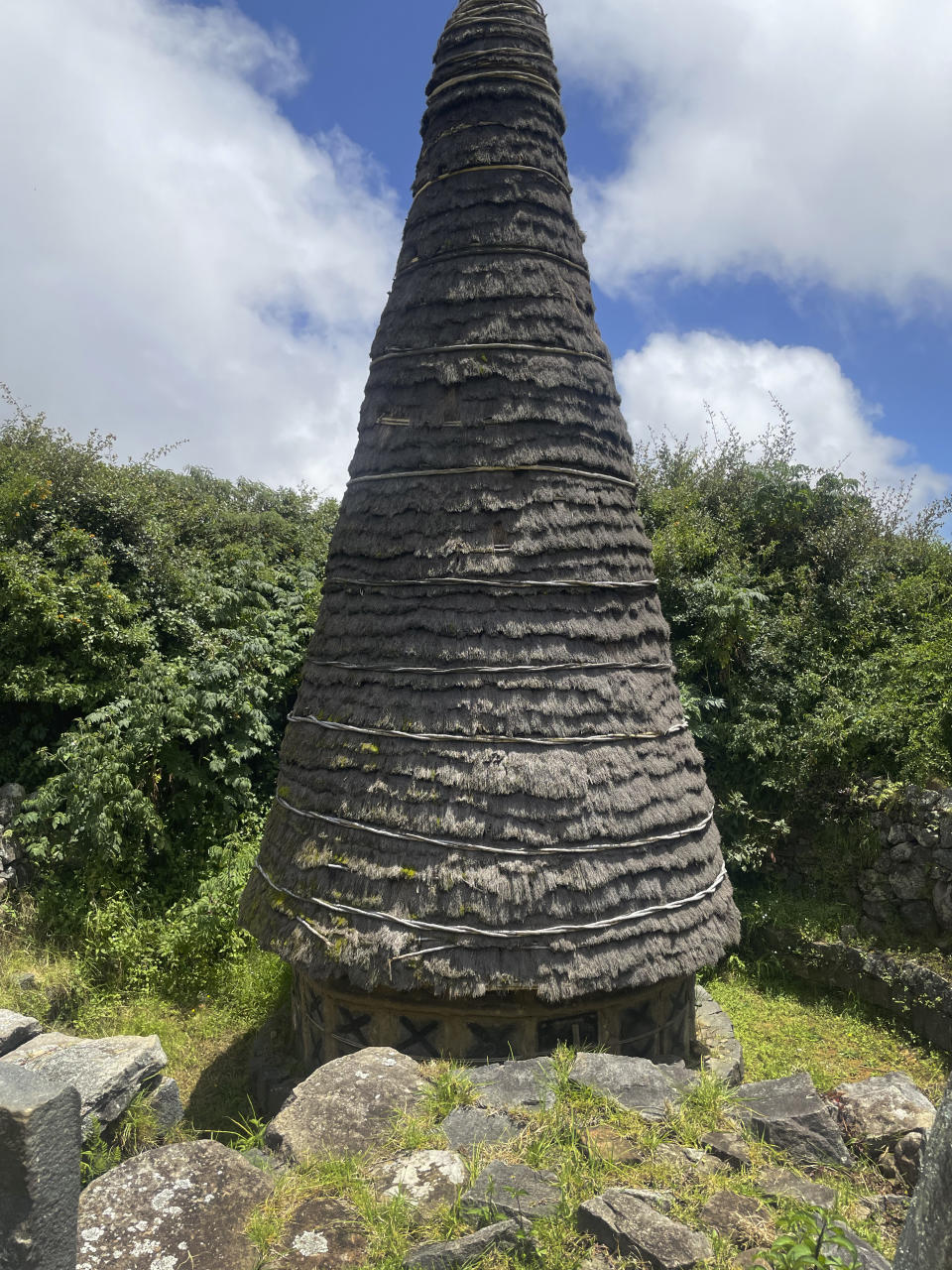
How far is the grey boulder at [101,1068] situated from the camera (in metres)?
4.88

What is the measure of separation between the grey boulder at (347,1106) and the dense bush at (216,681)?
5.44 meters

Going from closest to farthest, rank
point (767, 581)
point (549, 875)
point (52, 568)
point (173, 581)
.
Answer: point (549, 875) → point (52, 568) → point (173, 581) → point (767, 581)

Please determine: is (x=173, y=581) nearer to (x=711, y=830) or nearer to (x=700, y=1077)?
(x=711, y=830)

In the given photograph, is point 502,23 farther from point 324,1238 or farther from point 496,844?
point 324,1238

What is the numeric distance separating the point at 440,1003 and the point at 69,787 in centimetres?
637

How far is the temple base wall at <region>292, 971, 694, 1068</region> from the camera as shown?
16.7 feet

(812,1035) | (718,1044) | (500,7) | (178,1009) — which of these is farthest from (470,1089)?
(500,7)

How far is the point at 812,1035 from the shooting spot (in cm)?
889

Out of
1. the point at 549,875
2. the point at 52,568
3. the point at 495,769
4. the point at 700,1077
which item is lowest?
the point at 700,1077

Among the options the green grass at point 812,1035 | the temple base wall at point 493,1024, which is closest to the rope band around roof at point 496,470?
the temple base wall at point 493,1024

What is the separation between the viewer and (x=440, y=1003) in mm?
5086

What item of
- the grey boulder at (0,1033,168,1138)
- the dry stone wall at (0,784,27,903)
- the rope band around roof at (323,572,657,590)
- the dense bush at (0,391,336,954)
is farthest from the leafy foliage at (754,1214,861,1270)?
the dry stone wall at (0,784,27,903)

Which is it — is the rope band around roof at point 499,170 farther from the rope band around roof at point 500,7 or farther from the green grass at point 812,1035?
the green grass at point 812,1035

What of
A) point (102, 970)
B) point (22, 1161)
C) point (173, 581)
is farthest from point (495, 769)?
point (173, 581)
